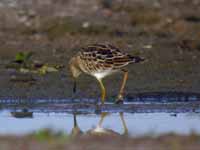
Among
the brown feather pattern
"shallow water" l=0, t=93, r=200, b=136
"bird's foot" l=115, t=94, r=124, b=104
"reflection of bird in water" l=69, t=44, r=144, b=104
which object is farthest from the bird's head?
"bird's foot" l=115, t=94, r=124, b=104

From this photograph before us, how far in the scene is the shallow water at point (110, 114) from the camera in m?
11.5

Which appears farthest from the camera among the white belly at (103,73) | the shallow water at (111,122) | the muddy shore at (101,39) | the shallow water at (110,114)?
the muddy shore at (101,39)

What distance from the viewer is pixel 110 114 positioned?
1272 centimetres

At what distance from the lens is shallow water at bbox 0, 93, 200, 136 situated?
37.8ft

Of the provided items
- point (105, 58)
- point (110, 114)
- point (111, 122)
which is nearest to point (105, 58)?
point (105, 58)

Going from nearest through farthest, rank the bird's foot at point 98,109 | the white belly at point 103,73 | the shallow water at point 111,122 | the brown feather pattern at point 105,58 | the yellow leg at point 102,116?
the shallow water at point 111,122, the yellow leg at point 102,116, the bird's foot at point 98,109, the brown feather pattern at point 105,58, the white belly at point 103,73

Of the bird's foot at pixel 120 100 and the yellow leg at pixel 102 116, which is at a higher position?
the bird's foot at pixel 120 100

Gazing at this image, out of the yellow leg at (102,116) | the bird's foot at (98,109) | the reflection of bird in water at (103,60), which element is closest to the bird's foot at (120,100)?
the reflection of bird in water at (103,60)

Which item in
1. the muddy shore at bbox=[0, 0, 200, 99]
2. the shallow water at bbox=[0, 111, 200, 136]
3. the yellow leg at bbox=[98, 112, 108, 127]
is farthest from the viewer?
the muddy shore at bbox=[0, 0, 200, 99]

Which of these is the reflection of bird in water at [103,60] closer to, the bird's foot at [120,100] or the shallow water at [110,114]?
the bird's foot at [120,100]

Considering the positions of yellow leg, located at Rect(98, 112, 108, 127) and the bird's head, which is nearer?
yellow leg, located at Rect(98, 112, 108, 127)

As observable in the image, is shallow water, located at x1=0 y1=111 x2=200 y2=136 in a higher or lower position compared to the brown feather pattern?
lower

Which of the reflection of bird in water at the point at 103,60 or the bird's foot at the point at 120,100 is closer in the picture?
the reflection of bird in water at the point at 103,60

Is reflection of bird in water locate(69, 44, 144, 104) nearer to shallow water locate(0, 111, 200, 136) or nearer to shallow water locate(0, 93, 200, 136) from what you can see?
shallow water locate(0, 93, 200, 136)
